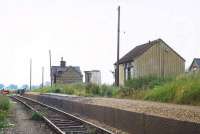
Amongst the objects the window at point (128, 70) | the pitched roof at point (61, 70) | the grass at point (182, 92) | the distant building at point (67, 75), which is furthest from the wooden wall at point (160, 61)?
the pitched roof at point (61, 70)


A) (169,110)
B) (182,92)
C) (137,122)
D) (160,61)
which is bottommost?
(137,122)

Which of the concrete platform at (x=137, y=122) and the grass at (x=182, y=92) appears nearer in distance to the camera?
the concrete platform at (x=137, y=122)

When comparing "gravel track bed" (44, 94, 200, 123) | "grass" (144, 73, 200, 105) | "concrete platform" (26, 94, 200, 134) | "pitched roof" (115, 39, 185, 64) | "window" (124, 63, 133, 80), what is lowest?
"concrete platform" (26, 94, 200, 134)

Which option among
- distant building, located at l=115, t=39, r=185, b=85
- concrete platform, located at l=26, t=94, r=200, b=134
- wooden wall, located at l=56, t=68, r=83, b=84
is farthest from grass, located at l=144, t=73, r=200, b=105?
wooden wall, located at l=56, t=68, r=83, b=84

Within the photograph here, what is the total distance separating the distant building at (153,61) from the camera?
60.7m

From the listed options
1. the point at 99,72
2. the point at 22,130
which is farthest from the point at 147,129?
the point at 99,72

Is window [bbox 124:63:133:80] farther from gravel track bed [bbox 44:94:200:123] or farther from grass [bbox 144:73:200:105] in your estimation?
gravel track bed [bbox 44:94:200:123]

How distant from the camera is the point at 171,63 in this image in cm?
6278

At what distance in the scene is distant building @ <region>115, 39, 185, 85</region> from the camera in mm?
60656

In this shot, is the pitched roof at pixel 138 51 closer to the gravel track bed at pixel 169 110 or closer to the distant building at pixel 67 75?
the gravel track bed at pixel 169 110

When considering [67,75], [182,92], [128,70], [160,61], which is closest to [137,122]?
[182,92]

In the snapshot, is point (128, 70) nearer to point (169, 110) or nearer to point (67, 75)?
point (169, 110)

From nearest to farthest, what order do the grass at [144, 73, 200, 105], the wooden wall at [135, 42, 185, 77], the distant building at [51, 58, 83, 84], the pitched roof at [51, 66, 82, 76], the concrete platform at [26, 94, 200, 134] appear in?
the concrete platform at [26, 94, 200, 134] → the grass at [144, 73, 200, 105] → the wooden wall at [135, 42, 185, 77] → the distant building at [51, 58, 83, 84] → the pitched roof at [51, 66, 82, 76]

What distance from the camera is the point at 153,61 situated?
6244 centimetres
